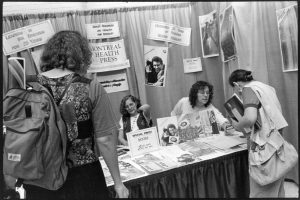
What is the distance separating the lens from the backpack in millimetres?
910

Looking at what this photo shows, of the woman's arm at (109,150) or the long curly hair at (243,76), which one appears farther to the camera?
the long curly hair at (243,76)

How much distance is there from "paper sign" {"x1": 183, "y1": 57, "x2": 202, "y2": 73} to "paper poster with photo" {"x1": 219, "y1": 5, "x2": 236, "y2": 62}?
334 mm

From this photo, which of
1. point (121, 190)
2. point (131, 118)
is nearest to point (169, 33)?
point (131, 118)

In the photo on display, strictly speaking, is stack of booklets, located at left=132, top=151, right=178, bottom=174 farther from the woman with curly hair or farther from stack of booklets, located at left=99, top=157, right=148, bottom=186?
the woman with curly hair

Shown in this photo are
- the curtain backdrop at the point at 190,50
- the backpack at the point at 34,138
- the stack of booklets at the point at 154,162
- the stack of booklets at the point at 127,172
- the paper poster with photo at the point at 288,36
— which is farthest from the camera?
the curtain backdrop at the point at 190,50

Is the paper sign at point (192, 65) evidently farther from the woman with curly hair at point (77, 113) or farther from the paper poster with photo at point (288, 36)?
the woman with curly hair at point (77, 113)

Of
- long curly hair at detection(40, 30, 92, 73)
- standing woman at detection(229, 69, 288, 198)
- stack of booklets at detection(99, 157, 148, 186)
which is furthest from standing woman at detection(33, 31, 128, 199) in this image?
standing woman at detection(229, 69, 288, 198)

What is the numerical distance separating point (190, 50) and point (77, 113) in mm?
2074

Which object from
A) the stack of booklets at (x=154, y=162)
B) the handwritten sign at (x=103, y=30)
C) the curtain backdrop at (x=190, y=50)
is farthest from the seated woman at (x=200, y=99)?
the handwritten sign at (x=103, y=30)

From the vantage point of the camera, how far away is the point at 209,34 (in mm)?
2688

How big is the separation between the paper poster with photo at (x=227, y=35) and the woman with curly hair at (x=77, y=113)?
5.62ft

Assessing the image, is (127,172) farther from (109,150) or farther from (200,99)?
(200,99)

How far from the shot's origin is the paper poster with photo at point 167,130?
202cm

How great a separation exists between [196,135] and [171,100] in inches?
31.5
